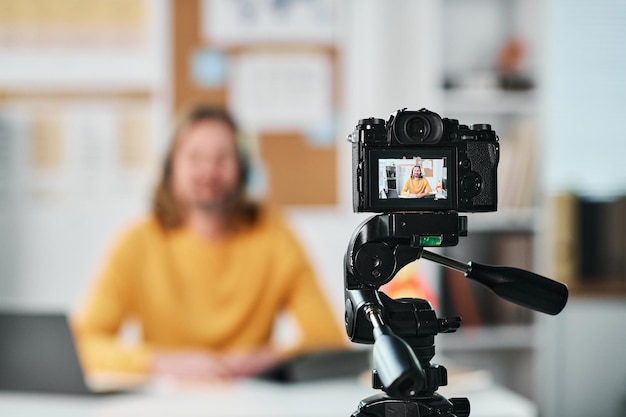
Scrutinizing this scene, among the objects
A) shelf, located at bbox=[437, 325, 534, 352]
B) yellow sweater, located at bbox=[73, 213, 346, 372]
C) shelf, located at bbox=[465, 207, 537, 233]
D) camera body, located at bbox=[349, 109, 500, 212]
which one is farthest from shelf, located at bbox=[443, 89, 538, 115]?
camera body, located at bbox=[349, 109, 500, 212]

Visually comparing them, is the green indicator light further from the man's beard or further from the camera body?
the man's beard

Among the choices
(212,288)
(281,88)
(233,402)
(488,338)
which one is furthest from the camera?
(281,88)

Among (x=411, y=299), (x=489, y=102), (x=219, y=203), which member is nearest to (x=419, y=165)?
(x=411, y=299)

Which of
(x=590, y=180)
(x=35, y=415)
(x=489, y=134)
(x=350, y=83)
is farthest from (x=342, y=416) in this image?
(x=590, y=180)

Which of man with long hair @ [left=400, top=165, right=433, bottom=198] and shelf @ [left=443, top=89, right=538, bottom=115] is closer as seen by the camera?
man with long hair @ [left=400, top=165, right=433, bottom=198]

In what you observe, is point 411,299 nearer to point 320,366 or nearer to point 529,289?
point 529,289

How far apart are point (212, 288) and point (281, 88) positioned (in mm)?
1142

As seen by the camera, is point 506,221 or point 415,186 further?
point 506,221

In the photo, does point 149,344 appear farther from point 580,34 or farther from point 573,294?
point 580,34

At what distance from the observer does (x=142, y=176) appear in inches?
136

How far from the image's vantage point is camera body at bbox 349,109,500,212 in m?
0.76

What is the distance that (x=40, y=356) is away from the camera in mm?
1816

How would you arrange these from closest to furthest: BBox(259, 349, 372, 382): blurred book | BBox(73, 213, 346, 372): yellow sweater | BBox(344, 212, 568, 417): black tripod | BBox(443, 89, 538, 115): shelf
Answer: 1. BBox(344, 212, 568, 417): black tripod
2. BBox(259, 349, 372, 382): blurred book
3. BBox(73, 213, 346, 372): yellow sweater
4. BBox(443, 89, 538, 115): shelf

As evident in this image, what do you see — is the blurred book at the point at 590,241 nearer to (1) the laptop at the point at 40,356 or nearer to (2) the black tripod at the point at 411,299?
(1) the laptop at the point at 40,356
